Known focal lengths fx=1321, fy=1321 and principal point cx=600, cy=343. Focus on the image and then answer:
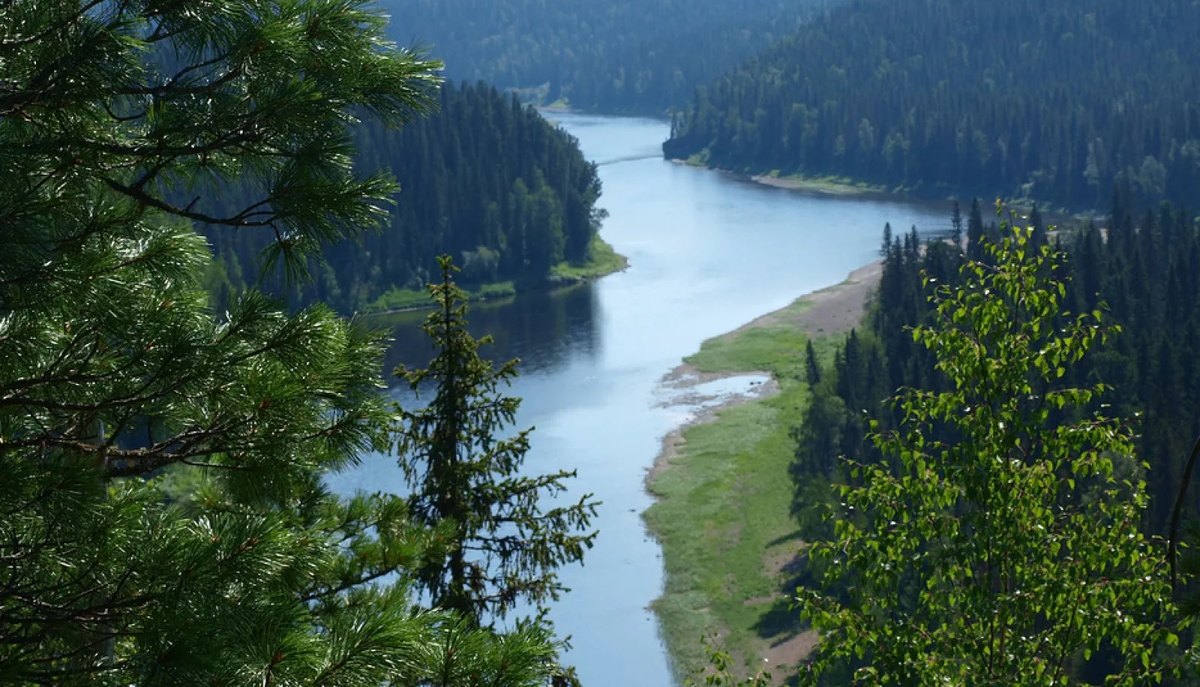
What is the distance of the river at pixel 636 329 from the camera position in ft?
155

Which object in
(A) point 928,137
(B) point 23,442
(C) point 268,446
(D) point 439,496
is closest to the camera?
(B) point 23,442

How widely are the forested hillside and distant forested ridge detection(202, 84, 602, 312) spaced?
38.0 meters

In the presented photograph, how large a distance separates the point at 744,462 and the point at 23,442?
186 ft

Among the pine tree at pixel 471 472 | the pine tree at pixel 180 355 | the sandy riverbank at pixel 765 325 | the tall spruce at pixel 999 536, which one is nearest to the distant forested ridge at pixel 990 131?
the sandy riverbank at pixel 765 325

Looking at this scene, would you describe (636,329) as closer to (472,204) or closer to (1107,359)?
(1107,359)

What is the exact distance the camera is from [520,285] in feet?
363

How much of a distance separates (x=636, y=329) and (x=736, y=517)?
3380cm

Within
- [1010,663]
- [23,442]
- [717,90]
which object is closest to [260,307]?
[23,442]

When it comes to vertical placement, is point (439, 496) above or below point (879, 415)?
above

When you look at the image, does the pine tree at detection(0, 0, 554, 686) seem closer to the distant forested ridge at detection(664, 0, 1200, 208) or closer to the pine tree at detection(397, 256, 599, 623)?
the pine tree at detection(397, 256, 599, 623)

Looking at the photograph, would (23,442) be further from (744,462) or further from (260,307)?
(744,462)

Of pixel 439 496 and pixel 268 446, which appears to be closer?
pixel 268 446

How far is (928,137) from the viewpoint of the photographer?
162750mm

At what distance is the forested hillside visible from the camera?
178 feet
